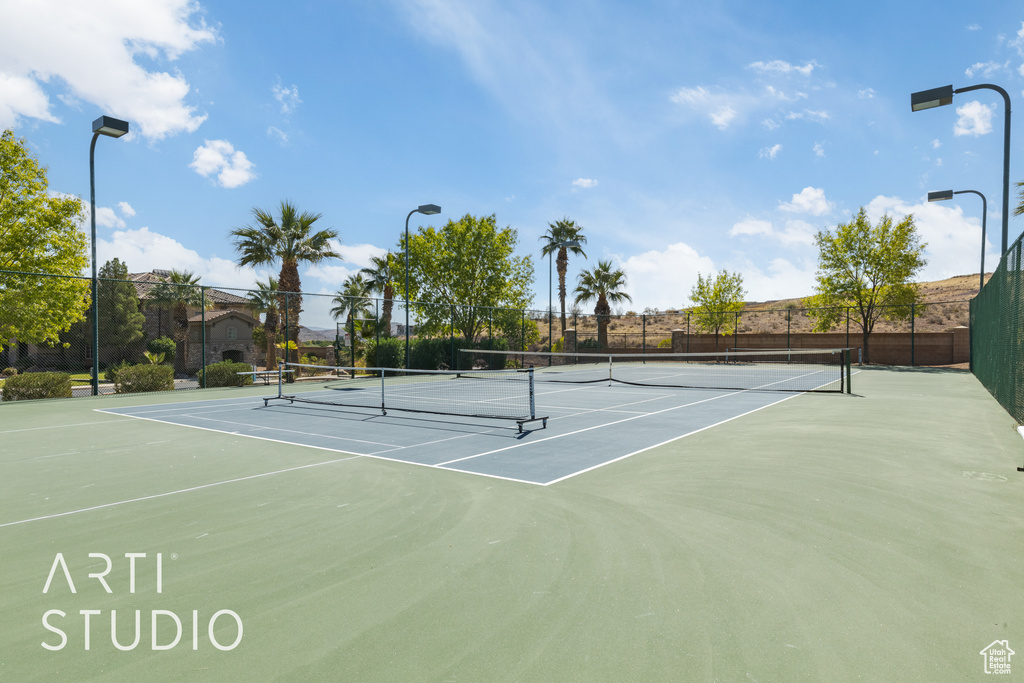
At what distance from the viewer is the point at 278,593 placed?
11.1 ft

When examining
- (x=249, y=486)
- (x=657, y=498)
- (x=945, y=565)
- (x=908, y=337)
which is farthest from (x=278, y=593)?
(x=908, y=337)

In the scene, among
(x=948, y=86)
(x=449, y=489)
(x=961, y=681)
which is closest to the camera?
(x=961, y=681)

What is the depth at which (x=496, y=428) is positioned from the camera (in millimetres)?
9766

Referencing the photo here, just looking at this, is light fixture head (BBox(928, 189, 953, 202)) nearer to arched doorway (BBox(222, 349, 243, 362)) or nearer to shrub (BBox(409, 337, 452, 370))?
shrub (BBox(409, 337, 452, 370))

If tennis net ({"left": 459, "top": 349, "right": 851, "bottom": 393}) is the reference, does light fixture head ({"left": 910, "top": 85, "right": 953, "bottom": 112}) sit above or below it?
above

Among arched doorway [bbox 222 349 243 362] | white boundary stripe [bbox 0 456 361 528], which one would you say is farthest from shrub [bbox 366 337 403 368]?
arched doorway [bbox 222 349 243 362]

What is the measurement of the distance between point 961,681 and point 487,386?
16.9 m

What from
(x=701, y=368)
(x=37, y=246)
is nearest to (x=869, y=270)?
(x=701, y=368)

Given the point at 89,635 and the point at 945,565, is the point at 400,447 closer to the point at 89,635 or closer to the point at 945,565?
the point at 89,635

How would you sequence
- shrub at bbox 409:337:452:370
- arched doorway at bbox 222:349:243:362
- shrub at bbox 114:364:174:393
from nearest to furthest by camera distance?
shrub at bbox 114:364:174:393 < shrub at bbox 409:337:452:370 < arched doorway at bbox 222:349:243:362

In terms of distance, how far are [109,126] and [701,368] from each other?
87.9 ft

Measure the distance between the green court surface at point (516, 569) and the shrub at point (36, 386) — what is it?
433 inches

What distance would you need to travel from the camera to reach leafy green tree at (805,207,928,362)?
3045 cm

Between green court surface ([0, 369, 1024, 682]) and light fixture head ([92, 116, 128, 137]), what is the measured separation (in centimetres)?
1103
